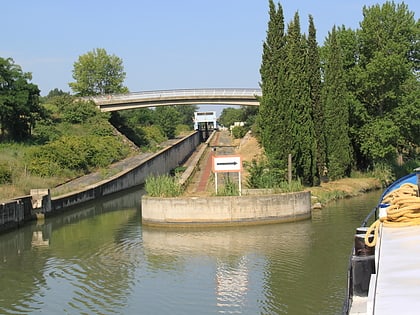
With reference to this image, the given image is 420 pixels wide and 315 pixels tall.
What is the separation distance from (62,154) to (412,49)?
28.4m

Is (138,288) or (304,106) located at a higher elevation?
(304,106)

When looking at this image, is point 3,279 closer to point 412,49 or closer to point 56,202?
point 56,202

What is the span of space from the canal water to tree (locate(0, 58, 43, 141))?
18.9m

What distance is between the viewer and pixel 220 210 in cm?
2581

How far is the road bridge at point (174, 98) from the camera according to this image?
210 feet

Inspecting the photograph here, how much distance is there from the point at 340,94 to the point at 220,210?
17642 millimetres

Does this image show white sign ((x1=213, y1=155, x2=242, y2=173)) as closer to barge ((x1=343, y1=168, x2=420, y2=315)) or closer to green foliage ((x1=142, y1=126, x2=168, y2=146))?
barge ((x1=343, y1=168, x2=420, y2=315))

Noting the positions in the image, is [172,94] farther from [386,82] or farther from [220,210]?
[220,210]

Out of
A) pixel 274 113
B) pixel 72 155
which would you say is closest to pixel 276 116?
pixel 274 113

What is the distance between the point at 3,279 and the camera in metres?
18.7

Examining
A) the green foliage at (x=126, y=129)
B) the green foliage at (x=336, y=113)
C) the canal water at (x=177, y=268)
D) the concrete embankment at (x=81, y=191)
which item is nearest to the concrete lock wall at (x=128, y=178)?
the concrete embankment at (x=81, y=191)

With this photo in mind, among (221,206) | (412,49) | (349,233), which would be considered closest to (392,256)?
(349,233)

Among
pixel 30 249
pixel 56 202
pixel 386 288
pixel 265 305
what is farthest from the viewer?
pixel 56 202

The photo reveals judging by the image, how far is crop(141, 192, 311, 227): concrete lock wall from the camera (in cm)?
2575
